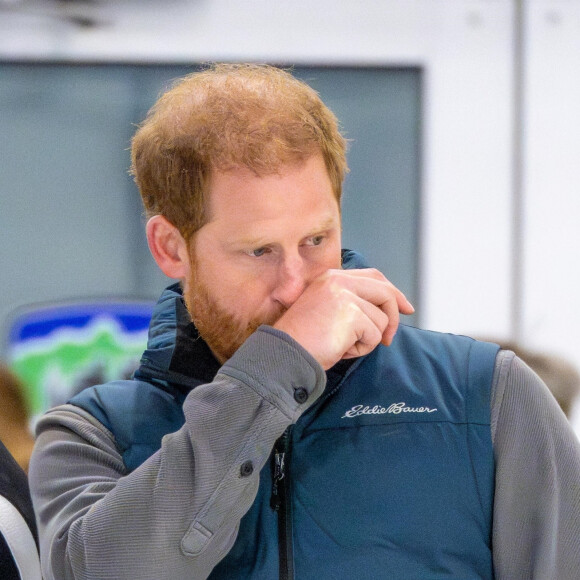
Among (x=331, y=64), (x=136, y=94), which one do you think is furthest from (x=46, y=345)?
(x=331, y=64)

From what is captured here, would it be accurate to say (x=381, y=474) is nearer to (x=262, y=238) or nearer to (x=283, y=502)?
(x=283, y=502)

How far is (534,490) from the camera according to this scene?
1063mm

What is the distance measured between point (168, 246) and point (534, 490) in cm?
62

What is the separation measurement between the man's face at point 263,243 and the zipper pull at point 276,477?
0.16 metres

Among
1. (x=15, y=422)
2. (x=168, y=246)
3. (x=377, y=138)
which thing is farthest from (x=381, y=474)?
(x=377, y=138)

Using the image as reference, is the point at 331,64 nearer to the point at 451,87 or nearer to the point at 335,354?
the point at 451,87

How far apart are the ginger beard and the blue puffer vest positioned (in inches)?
2.7

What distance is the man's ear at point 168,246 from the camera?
1298 mm

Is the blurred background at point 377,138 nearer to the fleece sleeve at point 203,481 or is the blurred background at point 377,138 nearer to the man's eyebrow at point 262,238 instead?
the man's eyebrow at point 262,238

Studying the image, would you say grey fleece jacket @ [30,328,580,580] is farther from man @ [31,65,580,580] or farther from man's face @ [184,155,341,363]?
man's face @ [184,155,341,363]

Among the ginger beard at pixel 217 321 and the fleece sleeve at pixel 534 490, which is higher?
the ginger beard at pixel 217 321

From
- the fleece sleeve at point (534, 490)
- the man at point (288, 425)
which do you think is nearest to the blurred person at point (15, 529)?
the man at point (288, 425)

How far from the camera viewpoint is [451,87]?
4.01m

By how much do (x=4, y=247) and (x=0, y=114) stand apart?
57cm
